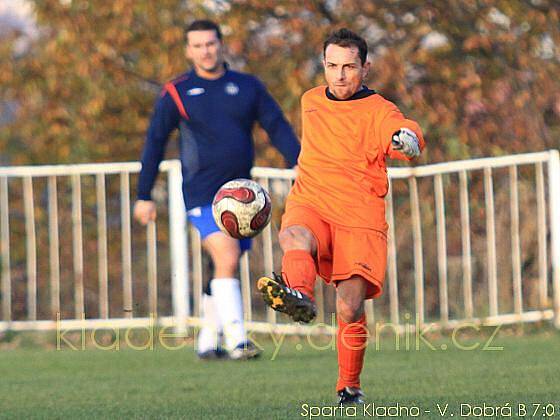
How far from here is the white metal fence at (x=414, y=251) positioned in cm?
1233

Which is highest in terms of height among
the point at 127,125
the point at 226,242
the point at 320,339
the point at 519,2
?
the point at 519,2

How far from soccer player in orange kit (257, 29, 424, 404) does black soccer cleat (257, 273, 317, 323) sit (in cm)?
46

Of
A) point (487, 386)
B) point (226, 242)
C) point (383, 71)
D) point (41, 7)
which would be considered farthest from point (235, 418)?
point (41, 7)

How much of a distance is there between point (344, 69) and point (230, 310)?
3.43m

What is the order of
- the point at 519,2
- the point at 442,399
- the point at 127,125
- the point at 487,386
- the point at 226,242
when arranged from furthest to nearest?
the point at 127,125
the point at 519,2
the point at 226,242
the point at 487,386
the point at 442,399

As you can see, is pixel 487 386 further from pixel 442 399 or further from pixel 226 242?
pixel 226 242

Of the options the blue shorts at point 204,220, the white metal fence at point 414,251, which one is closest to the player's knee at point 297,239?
the blue shorts at point 204,220

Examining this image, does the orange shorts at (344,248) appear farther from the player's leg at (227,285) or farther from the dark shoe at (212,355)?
the dark shoe at (212,355)

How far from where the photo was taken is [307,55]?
591 inches

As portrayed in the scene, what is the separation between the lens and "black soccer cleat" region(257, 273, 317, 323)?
20.3ft

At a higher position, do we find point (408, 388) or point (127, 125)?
point (127, 125)

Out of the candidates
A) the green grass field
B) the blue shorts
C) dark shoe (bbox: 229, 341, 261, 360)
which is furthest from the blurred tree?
dark shoe (bbox: 229, 341, 261, 360)

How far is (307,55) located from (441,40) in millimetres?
1383

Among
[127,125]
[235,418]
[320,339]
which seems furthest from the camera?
[127,125]
